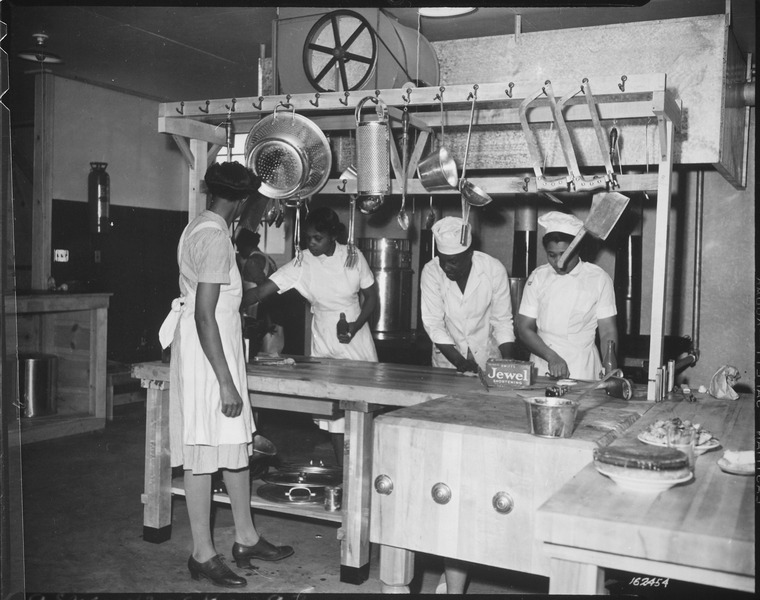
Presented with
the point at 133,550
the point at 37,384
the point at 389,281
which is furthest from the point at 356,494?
the point at 37,384

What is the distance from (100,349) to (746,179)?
5394mm

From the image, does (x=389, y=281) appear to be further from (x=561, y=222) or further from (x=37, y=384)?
(x=37, y=384)

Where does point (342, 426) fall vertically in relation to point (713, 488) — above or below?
below

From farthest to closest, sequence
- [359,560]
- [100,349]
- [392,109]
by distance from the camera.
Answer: [100,349]
[392,109]
[359,560]

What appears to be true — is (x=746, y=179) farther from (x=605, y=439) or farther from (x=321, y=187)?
(x=605, y=439)

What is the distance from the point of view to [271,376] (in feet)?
11.4

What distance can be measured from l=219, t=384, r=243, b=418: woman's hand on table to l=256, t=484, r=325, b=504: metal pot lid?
0.70m

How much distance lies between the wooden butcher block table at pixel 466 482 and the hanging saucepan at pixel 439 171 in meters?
1.39

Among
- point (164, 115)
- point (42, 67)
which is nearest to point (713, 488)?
point (164, 115)

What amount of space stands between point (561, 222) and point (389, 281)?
6.70ft

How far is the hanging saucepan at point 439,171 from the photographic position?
3529 mm

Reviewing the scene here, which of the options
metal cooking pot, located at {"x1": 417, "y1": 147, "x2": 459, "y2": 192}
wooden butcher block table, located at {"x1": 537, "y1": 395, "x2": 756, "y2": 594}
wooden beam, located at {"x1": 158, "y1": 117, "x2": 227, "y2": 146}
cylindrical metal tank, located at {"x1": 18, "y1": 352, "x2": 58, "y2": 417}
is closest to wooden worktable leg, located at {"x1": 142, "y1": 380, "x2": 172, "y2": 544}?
wooden beam, located at {"x1": 158, "y1": 117, "x2": 227, "y2": 146}

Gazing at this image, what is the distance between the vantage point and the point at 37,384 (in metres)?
6.05

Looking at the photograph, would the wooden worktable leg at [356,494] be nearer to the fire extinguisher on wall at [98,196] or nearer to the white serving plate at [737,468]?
the white serving plate at [737,468]
